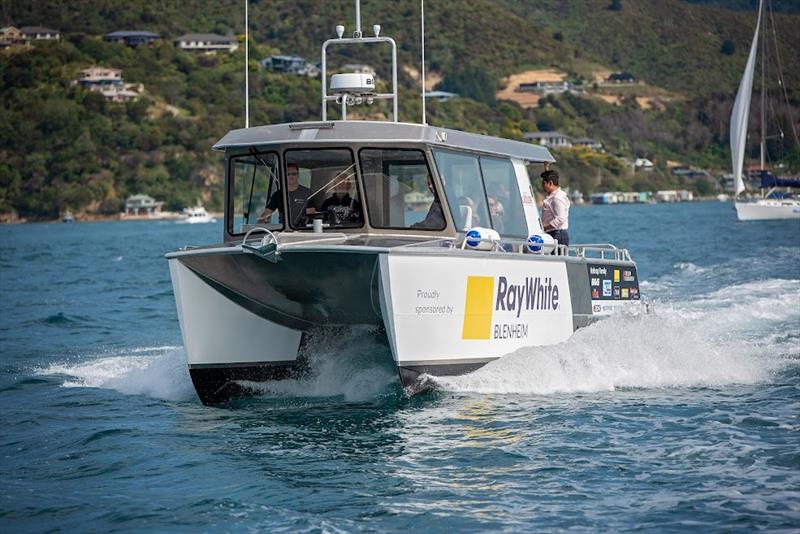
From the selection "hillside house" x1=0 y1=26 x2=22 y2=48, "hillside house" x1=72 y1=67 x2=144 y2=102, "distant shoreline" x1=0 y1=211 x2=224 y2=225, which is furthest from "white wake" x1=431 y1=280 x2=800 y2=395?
"hillside house" x1=0 y1=26 x2=22 y2=48

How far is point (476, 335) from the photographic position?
13.2 meters

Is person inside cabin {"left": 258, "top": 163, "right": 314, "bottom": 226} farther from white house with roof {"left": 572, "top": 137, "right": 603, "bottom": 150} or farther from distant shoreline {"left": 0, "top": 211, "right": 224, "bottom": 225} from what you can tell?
white house with roof {"left": 572, "top": 137, "right": 603, "bottom": 150}

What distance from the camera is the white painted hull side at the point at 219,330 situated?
513 inches

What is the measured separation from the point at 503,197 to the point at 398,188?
1.85 metres

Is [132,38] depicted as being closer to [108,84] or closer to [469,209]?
[108,84]

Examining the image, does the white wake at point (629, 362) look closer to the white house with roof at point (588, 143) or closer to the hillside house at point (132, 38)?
the white house with roof at point (588, 143)

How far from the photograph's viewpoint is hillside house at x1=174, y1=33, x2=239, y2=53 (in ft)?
604

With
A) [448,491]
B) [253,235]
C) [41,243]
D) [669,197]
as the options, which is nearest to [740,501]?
[448,491]

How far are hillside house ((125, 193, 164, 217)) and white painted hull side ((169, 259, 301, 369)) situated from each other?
12020 centimetres

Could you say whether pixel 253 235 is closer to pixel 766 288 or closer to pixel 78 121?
pixel 766 288

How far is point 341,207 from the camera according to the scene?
13383 millimetres

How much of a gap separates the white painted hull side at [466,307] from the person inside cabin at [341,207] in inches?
52.9

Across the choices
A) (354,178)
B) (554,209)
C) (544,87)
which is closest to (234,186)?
(354,178)

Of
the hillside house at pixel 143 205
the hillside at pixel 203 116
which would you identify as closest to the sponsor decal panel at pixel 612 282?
the hillside at pixel 203 116
